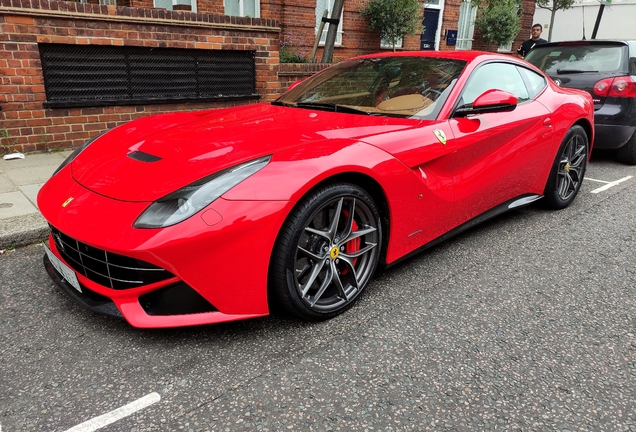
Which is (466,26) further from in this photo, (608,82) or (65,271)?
(65,271)

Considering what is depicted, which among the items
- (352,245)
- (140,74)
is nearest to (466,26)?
(140,74)

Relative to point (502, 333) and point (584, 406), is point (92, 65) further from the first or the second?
point (584, 406)

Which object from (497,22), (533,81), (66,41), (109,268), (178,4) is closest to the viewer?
(109,268)

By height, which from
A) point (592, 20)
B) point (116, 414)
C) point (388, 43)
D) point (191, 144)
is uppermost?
point (592, 20)

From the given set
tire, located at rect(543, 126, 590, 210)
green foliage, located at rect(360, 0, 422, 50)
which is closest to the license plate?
tire, located at rect(543, 126, 590, 210)

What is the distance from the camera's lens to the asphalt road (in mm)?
1897

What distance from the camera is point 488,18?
15.8 m

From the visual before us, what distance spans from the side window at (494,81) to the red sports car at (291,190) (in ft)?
0.05

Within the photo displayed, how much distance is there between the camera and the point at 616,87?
5.94 metres

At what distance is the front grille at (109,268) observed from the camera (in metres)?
2.08

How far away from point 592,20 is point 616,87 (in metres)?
19.2

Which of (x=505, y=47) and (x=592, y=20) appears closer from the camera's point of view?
(x=505, y=47)

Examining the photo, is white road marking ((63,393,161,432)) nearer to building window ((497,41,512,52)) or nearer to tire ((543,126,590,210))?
tire ((543,126,590,210))

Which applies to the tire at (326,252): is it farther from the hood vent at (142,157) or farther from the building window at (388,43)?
the building window at (388,43)
